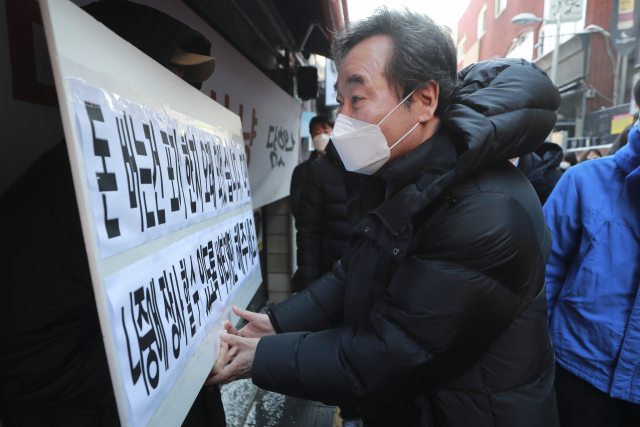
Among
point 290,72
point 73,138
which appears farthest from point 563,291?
point 290,72

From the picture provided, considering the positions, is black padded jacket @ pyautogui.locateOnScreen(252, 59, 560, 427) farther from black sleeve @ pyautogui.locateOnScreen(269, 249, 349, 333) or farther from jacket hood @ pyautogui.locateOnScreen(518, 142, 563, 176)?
jacket hood @ pyautogui.locateOnScreen(518, 142, 563, 176)

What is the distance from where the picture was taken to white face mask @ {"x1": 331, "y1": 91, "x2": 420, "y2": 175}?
1.30m

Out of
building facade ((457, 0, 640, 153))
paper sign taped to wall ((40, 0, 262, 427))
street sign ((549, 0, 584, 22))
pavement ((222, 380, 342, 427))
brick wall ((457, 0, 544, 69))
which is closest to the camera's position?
paper sign taped to wall ((40, 0, 262, 427))

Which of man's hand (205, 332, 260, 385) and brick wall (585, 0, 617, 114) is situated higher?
brick wall (585, 0, 617, 114)

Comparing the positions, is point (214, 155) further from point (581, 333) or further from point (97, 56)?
point (581, 333)

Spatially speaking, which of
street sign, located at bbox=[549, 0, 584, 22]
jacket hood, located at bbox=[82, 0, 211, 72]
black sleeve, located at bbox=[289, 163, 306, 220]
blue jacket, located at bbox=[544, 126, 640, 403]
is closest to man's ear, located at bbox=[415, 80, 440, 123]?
jacket hood, located at bbox=[82, 0, 211, 72]

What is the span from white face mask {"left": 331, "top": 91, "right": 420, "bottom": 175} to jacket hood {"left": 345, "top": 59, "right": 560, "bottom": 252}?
0.40 feet

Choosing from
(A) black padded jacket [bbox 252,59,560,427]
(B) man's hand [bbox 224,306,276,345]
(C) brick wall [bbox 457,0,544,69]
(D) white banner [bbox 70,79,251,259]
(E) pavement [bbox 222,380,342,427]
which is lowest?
(E) pavement [bbox 222,380,342,427]

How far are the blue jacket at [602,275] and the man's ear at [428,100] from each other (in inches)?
35.1

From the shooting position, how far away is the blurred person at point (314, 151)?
11.2ft

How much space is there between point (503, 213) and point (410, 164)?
332 millimetres

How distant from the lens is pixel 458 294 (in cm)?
94

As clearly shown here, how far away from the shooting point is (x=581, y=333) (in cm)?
156

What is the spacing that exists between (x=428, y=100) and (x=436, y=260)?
0.58 m
